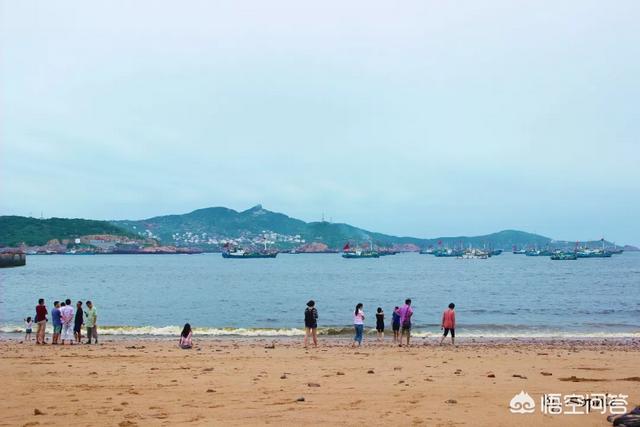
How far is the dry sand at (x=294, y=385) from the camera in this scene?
9797 mm

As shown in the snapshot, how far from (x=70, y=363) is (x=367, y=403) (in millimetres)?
9753

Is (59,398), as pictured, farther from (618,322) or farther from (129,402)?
(618,322)

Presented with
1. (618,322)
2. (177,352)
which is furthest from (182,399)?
(618,322)

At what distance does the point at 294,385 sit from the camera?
509 inches

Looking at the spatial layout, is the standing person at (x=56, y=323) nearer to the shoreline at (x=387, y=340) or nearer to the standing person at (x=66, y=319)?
the standing person at (x=66, y=319)

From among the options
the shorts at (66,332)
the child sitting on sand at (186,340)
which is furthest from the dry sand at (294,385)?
the shorts at (66,332)

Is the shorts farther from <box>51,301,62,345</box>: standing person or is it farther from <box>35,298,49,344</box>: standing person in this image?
<box>35,298,49,344</box>: standing person

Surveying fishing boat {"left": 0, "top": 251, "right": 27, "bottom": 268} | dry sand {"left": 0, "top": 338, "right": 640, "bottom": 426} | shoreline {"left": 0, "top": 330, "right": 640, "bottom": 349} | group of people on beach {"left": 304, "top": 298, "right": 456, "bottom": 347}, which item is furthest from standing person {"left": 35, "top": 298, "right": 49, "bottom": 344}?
fishing boat {"left": 0, "top": 251, "right": 27, "bottom": 268}

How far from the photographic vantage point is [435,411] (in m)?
10.1

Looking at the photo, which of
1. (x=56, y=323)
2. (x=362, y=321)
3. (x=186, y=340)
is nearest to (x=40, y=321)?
(x=56, y=323)

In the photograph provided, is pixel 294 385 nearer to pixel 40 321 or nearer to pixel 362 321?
pixel 362 321

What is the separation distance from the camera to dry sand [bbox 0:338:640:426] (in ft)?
32.1

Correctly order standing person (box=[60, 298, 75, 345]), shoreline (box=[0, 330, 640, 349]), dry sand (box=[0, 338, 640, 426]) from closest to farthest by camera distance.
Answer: dry sand (box=[0, 338, 640, 426])
standing person (box=[60, 298, 75, 345])
shoreline (box=[0, 330, 640, 349])

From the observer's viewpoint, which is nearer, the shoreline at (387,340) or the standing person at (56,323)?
the standing person at (56,323)
